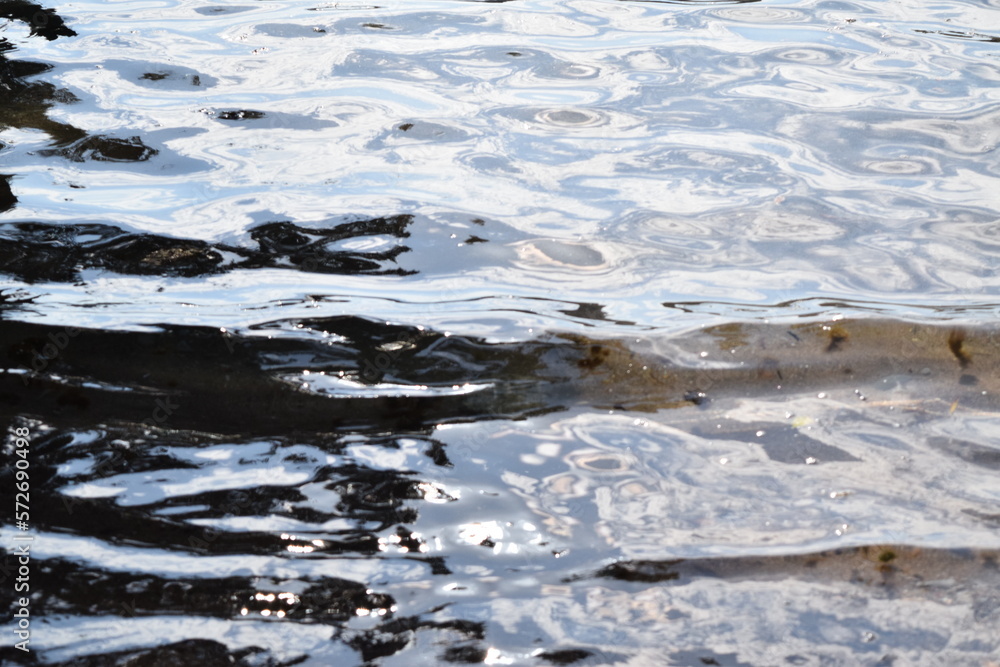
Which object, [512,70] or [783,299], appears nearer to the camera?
[783,299]

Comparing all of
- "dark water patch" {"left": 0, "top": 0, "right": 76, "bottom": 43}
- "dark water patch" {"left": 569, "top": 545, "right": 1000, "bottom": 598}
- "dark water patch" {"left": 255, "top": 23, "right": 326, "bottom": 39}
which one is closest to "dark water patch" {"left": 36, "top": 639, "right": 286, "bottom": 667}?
"dark water patch" {"left": 569, "top": 545, "right": 1000, "bottom": 598}

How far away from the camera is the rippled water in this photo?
2133 millimetres

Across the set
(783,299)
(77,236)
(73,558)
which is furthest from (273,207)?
(783,299)

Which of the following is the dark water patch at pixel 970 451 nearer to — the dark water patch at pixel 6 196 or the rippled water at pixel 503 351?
the rippled water at pixel 503 351

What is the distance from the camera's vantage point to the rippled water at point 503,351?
213 centimetres

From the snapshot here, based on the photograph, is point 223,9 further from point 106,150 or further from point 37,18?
point 106,150

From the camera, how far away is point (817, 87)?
4.88 metres

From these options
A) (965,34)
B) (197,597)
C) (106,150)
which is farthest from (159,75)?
(965,34)

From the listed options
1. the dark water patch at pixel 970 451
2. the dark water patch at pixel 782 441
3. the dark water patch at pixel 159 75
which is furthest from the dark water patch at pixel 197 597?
the dark water patch at pixel 159 75

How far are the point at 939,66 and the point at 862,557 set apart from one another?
13.0ft

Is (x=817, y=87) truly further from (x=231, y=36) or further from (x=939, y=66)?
(x=231, y=36)

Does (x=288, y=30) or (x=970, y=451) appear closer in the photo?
(x=970, y=451)

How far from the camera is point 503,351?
3.03m

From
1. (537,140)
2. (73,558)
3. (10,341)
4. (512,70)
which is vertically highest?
(512,70)
